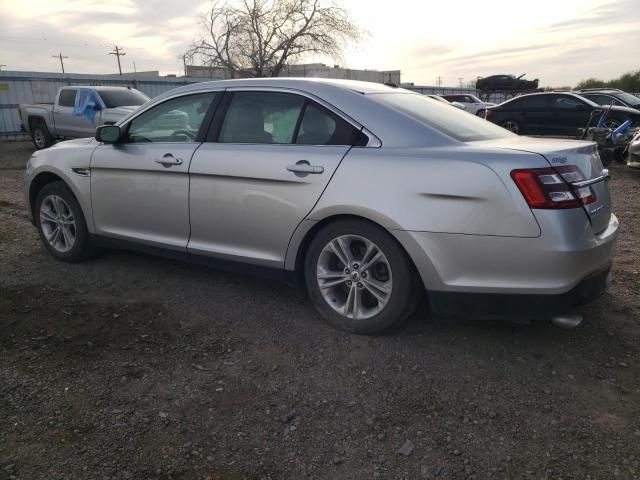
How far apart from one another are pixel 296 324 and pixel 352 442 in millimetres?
1244

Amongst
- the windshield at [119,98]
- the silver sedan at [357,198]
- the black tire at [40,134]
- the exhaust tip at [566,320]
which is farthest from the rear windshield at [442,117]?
the black tire at [40,134]

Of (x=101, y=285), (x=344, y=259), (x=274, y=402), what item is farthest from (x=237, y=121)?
(x=274, y=402)

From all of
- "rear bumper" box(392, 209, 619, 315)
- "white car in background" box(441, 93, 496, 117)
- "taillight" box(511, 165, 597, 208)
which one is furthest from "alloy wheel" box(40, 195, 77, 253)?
"white car in background" box(441, 93, 496, 117)

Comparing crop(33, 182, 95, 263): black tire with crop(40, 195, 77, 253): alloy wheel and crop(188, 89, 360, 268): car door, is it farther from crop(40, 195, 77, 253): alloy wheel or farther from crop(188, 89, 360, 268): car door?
crop(188, 89, 360, 268): car door

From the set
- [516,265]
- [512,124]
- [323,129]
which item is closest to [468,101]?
[512,124]

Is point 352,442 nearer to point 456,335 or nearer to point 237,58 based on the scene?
point 456,335

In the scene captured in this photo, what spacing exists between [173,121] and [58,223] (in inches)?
60.6

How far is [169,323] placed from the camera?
3.50m

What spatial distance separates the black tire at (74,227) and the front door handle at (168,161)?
1143 millimetres

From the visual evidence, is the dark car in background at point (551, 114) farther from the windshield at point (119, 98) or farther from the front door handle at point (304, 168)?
the front door handle at point (304, 168)

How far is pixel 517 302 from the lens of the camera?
2.77m

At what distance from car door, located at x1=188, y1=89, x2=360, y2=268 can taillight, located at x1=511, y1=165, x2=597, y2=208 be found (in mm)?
1028

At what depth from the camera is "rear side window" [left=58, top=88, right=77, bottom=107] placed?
13.6m

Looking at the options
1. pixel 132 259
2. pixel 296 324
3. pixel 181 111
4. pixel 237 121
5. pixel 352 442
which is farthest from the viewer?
pixel 132 259
